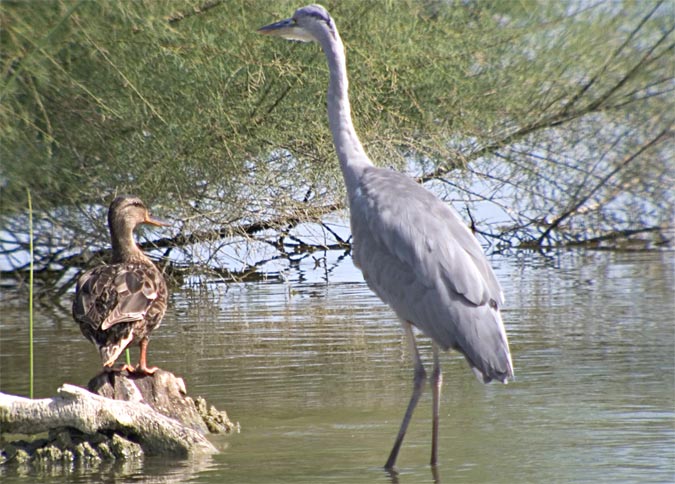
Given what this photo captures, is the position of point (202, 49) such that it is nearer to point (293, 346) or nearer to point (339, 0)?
point (339, 0)

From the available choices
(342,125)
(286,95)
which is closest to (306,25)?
(342,125)

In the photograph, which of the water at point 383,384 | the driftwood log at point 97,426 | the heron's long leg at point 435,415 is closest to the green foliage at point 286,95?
the water at point 383,384

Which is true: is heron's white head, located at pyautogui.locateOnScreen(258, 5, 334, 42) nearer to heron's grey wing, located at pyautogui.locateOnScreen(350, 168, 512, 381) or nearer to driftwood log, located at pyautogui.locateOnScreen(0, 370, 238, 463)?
heron's grey wing, located at pyautogui.locateOnScreen(350, 168, 512, 381)

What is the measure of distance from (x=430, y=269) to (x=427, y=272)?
0.02m

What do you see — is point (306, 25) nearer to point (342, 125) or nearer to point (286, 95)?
point (342, 125)

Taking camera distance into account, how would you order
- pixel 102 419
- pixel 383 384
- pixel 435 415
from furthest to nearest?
pixel 383 384 → pixel 102 419 → pixel 435 415

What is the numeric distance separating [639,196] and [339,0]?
20.2 feet

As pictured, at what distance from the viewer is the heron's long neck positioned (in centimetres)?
667

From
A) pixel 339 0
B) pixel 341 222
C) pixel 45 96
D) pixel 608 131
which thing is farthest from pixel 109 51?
pixel 608 131

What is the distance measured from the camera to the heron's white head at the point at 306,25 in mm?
7113

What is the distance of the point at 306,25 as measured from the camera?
719 centimetres

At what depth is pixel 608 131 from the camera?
15750 mm

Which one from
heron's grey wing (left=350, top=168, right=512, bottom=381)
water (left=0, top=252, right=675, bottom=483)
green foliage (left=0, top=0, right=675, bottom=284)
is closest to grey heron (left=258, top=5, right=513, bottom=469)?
heron's grey wing (left=350, top=168, right=512, bottom=381)

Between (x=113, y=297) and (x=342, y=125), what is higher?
(x=342, y=125)
